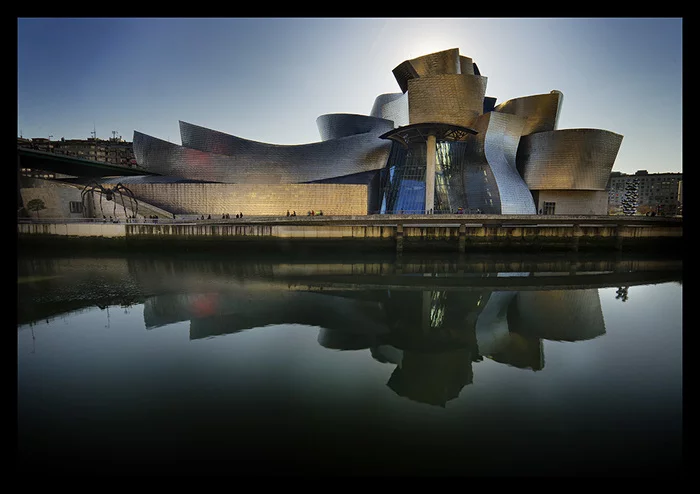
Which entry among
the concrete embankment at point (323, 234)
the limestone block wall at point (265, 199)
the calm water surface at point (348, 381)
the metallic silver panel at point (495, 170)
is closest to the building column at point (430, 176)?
the metallic silver panel at point (495, 170)

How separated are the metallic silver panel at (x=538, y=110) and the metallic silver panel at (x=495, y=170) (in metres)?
2.63

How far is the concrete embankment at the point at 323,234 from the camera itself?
17.6 meters

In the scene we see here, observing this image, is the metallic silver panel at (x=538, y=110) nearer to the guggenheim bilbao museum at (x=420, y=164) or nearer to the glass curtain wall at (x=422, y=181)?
the guggenheim bilbao museum at (x=420, y=164)

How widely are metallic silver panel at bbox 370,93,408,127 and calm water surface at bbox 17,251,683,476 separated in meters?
22.2

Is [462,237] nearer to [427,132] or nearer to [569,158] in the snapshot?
[427,132]

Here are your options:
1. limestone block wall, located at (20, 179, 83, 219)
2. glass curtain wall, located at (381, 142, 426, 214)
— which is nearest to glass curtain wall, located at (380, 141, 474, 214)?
glass curtain wall, located at (381, 142, 426, 214)

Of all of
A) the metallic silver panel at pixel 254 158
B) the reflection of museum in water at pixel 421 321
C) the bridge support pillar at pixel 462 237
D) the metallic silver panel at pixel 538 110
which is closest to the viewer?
the reflection of museum in water at pixel 421 321

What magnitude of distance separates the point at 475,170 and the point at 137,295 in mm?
22129

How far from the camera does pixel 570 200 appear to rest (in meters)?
27.4

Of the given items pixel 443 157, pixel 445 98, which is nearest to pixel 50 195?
pixel 443 157

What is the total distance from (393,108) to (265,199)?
13627 millimetres

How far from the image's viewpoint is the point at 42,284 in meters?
10.9
